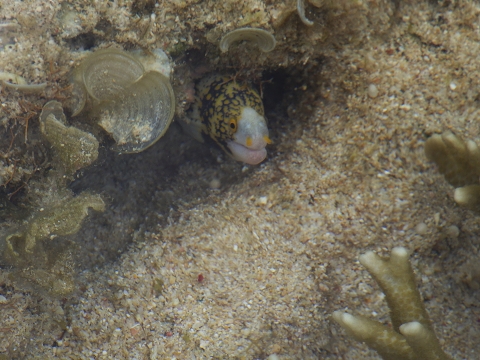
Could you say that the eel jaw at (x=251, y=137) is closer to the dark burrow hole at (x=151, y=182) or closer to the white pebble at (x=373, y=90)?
the dark burrow hole at (x=151, y=182)

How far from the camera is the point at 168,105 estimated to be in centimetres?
223

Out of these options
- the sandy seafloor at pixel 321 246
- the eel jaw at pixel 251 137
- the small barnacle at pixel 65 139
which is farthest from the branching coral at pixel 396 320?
the small barnacle at pixel 65 139

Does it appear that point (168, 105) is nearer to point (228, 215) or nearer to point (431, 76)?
point (228, 215)

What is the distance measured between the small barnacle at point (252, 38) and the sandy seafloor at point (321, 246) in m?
0.54

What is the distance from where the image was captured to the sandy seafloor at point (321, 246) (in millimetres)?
2248

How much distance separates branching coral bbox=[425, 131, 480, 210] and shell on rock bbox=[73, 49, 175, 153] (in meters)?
1.72

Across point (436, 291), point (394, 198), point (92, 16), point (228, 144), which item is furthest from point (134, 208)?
point (436, 291)

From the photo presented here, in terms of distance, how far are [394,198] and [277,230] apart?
849mm

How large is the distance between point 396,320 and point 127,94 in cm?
203

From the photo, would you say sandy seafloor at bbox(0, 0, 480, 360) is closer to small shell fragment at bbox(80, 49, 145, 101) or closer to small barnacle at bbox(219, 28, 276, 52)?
small barnacle at bbox(219, 28, 276, 52)

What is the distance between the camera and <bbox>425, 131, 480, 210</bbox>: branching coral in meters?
2.00

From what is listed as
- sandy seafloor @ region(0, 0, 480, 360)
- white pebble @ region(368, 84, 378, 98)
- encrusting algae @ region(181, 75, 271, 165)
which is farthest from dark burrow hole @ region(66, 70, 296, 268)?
white pebble @ region(368, 84, 378, 98)

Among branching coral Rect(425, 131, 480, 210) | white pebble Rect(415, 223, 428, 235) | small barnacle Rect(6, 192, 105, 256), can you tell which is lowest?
white pebble Rect(415, 223, 428, 235)

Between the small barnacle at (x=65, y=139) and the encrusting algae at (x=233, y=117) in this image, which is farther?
the encrusting algae at (x=233, y=117)
